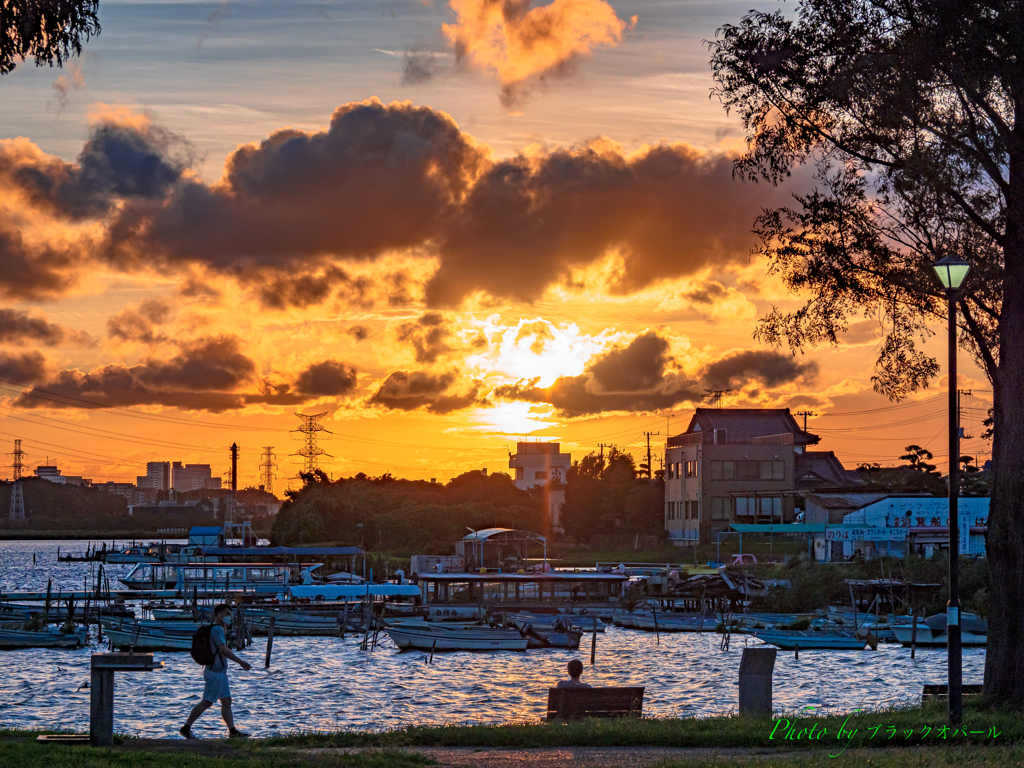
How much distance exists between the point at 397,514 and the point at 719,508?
143ft

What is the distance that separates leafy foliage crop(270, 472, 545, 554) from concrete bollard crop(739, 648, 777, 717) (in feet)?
340

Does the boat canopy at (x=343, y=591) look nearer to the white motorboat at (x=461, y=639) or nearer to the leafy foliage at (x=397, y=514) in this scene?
the white motorboat at (x=461, y=639)

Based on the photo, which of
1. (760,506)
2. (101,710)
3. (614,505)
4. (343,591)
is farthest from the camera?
(614,505)

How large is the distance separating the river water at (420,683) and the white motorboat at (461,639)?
28.6 inches

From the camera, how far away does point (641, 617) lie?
244 feet

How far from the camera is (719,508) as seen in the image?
373ft

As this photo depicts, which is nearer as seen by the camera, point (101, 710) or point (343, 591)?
point (101, 710)

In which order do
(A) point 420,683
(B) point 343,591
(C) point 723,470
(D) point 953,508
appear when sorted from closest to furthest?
(D) point 953,508
(A) point 420,683
(B) point 343,591
(C) point 723,470

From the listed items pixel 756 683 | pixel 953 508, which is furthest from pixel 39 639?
pixel 953 508

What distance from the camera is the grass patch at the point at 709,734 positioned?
19.0 m

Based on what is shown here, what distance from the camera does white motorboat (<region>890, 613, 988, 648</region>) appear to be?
61.2 meters

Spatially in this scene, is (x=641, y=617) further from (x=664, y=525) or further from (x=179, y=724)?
(x=664, y=525)

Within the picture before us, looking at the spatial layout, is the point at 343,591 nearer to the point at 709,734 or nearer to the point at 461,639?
the point at 461,639

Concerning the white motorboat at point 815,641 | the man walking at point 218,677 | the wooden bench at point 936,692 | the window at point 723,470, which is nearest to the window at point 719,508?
the window at point 723,470
